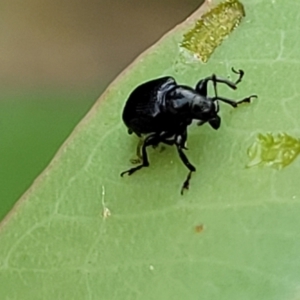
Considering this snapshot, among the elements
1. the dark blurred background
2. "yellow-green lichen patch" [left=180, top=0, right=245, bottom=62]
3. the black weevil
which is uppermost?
"yellow-green lichen patch" [left=180, top=0, right=245, bottom=62]

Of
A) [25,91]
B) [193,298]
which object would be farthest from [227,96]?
[25,91]

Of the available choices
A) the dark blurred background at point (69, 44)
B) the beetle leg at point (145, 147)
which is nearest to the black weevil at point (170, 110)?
the beetle leg at point (145, 147)

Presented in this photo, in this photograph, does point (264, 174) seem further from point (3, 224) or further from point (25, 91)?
point (25, 91)

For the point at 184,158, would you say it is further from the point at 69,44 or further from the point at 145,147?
the point at 69,44

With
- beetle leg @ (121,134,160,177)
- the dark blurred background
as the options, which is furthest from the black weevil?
the dark blurred background

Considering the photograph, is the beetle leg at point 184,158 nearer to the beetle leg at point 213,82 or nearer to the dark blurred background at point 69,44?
the beetle leg at point 213,82

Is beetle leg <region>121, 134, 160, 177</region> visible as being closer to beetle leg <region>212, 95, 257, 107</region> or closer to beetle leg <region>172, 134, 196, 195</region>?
beetle leg <region>172, 134, 196, 195</region>
